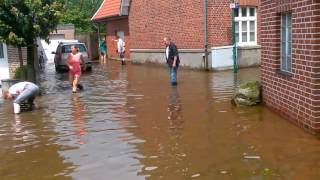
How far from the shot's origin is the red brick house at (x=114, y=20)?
3375 cm

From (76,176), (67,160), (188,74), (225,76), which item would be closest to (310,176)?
(76,176)

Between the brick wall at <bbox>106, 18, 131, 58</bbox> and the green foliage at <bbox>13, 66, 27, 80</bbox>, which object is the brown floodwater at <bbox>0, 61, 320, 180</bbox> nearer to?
the green foliage at <bbox>13, 66, 27, 80</bbox>

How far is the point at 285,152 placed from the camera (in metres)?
7.70

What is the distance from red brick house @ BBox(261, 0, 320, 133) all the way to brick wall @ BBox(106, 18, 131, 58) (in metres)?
23.2

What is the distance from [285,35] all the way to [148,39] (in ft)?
65.8

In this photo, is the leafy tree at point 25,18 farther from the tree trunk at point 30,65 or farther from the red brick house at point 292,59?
the red brick house at point 292,59

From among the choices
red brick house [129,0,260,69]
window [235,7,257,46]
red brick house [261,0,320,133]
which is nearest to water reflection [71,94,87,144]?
red brick house [261,0,320,133]

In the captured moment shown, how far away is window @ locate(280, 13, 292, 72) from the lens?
1028cm

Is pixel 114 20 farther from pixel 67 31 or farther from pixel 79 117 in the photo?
pixel 79 117

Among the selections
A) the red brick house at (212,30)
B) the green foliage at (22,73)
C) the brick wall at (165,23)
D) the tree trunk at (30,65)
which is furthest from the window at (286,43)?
the brick wall at (165,23)

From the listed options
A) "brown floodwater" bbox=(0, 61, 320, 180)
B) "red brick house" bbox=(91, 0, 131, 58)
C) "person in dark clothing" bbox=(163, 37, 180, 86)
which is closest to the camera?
"brown floodwater" bbox=(0, 61, 320, 180)

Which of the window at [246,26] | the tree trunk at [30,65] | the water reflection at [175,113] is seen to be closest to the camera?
the water reflection at [175,113]

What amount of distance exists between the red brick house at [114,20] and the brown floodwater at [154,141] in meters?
19.4

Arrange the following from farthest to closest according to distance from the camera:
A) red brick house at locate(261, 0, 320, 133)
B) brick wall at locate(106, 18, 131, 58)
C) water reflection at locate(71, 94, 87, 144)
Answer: brick wall at locate(106, 18, 131, 58)
water reflection at locate(71, 94, 87, 144)
red brick house at locate(261, 0, 320, 133)
